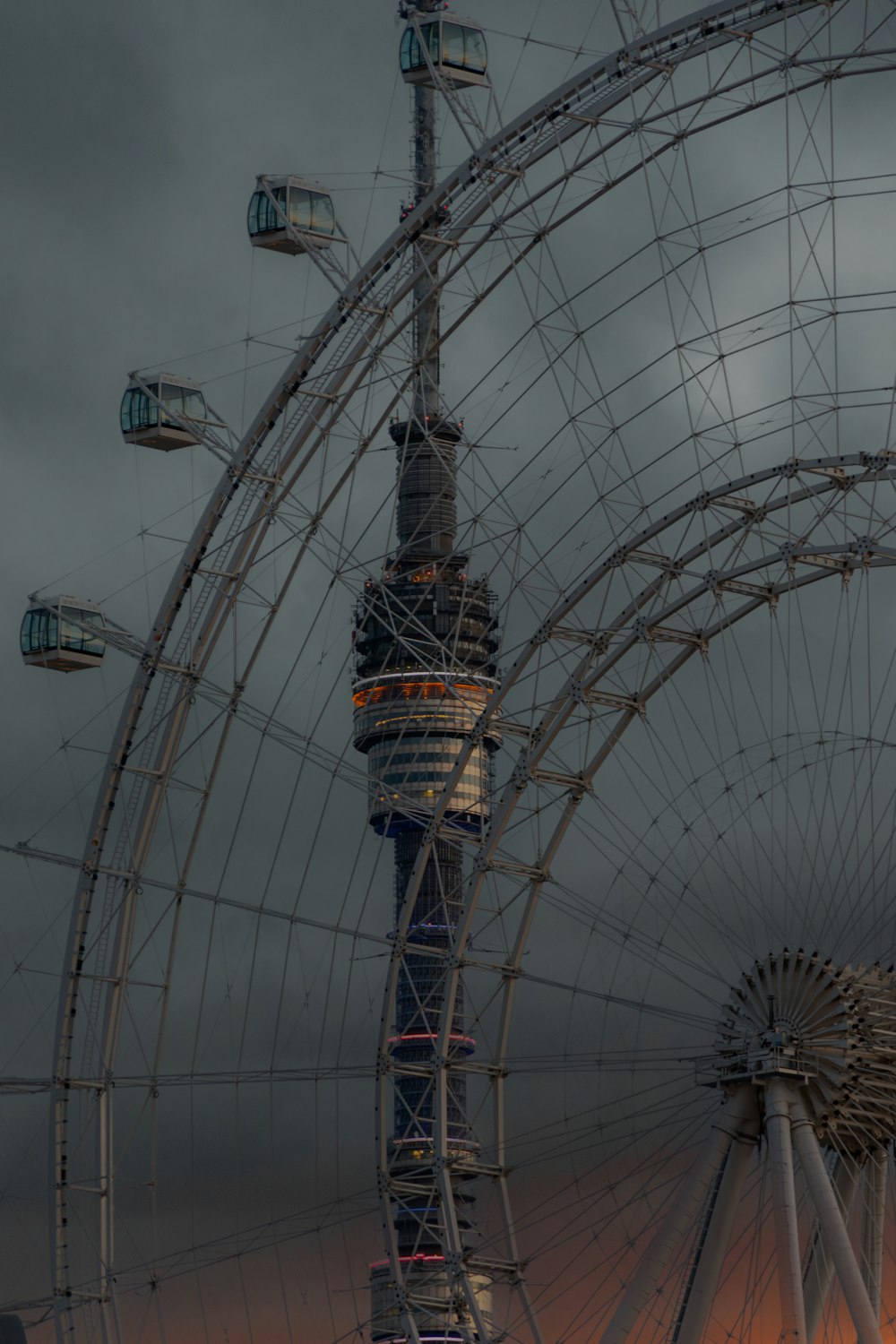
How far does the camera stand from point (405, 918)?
87.8 meters

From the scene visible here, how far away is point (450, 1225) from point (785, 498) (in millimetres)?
26327

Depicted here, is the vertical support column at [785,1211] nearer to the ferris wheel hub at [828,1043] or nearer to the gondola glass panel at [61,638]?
the ferris wheel hub at [828,1043]

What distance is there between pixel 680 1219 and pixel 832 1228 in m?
5.66

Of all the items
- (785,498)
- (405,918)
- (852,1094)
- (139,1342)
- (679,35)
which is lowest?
(139,1342)

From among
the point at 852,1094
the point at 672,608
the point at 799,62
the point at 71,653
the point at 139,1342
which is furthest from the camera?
the point at 71,653

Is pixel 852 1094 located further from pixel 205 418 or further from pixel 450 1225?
pixel 205 418

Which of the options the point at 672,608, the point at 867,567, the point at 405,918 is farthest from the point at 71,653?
the point at 867,567

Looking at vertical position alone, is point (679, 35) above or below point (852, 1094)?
above

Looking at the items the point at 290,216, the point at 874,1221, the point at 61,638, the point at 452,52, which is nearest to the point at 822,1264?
the point at 874,1221

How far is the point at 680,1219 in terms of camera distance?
78.6m

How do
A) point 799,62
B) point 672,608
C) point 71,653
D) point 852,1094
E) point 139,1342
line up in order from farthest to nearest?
point 71,653 < point 139,1342 < point 672,608 < point 852,1094 < point 799,62

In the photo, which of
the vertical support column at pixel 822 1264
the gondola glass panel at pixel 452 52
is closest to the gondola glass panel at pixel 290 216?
the gondola glass panel at pixel 452 52

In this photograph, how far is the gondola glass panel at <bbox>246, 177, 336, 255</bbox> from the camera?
8744cm

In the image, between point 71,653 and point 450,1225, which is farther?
point 71,653
